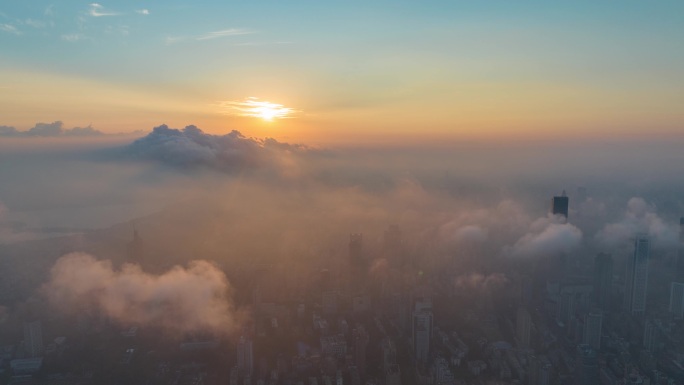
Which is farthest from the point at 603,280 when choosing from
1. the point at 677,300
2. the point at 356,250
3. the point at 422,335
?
the point at 356,250

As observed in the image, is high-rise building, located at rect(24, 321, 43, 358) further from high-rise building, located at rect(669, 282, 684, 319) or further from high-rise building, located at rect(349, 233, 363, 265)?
high-rise building, located at rect(669, 282, 684, 319)

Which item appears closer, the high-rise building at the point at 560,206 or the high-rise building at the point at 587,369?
the high-rise building at the point at 587,369

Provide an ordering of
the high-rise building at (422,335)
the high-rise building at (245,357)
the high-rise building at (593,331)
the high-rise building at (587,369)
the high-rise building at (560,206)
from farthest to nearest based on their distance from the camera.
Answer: the high-rise building at (560,206) → the high-rise building at (593,331) → the high-rise building at (422,335) → the high-rise building at (587,369) → the high-rise building at (245,357)

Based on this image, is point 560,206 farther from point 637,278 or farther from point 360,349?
point 360,349

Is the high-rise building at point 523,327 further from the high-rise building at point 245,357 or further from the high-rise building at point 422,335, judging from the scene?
the high-rise building at point 245,357

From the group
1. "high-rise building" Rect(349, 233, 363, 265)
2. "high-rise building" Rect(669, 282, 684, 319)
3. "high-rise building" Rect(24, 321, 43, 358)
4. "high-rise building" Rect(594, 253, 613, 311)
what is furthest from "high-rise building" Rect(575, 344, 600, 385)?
"high-rise building" Rect(24, 321, 43, 358)

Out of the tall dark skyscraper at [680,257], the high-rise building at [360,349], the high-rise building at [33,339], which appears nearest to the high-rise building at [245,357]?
the high-rise building at [360,349]
